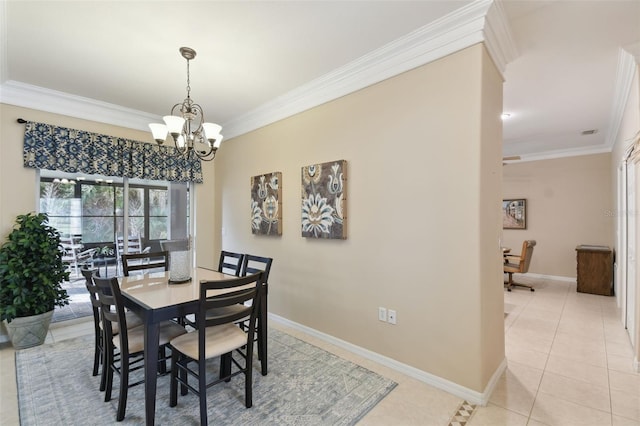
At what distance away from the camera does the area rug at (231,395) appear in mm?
1961

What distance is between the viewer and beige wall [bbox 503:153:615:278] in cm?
574

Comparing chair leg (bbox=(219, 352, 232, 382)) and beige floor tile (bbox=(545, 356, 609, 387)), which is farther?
beige floor tile (bbox=(545, 356, 609, 387))

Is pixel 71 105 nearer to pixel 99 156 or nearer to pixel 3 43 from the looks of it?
pixel 99 156

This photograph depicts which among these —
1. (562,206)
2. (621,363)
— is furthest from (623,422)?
(562,206)

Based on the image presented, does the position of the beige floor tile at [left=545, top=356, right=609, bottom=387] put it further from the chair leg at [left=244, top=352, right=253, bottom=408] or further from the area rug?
the chair leg at [left=244, top=352, right=253, bottom=408]

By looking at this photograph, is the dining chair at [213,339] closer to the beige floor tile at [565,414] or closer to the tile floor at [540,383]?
the tile floor at [540,383]

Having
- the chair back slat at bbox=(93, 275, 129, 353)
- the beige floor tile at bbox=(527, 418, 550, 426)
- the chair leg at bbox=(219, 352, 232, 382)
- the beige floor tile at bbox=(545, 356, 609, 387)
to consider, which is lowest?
the beige floor tile at bbox=(545, 356, 609, 387)

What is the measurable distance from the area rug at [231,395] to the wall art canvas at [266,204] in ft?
5.03

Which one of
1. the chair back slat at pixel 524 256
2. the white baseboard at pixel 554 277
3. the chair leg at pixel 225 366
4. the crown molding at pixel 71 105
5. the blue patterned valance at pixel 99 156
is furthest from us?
the white baseboard at pixel 554 277

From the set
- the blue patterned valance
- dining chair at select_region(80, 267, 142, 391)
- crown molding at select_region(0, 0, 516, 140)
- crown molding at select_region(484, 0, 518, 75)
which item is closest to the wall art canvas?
crown molding at select_region(0, 0, 516, 140)

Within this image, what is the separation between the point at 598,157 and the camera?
19.0 ft

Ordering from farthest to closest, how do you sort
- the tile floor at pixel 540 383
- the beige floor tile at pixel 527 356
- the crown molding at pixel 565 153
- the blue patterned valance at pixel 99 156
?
the crown molding at pixel 565 153, the blue patterned valance at pixel 99 156, the beige floor tile at pixel 527 356, the tile floor at pixel 540 383

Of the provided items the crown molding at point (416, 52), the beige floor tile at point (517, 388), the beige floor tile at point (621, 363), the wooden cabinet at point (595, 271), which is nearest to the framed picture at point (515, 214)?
the wooden cabinet at point (595, 271)

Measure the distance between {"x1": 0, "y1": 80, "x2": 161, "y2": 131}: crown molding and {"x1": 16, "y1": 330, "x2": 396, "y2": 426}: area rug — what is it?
106 inches
